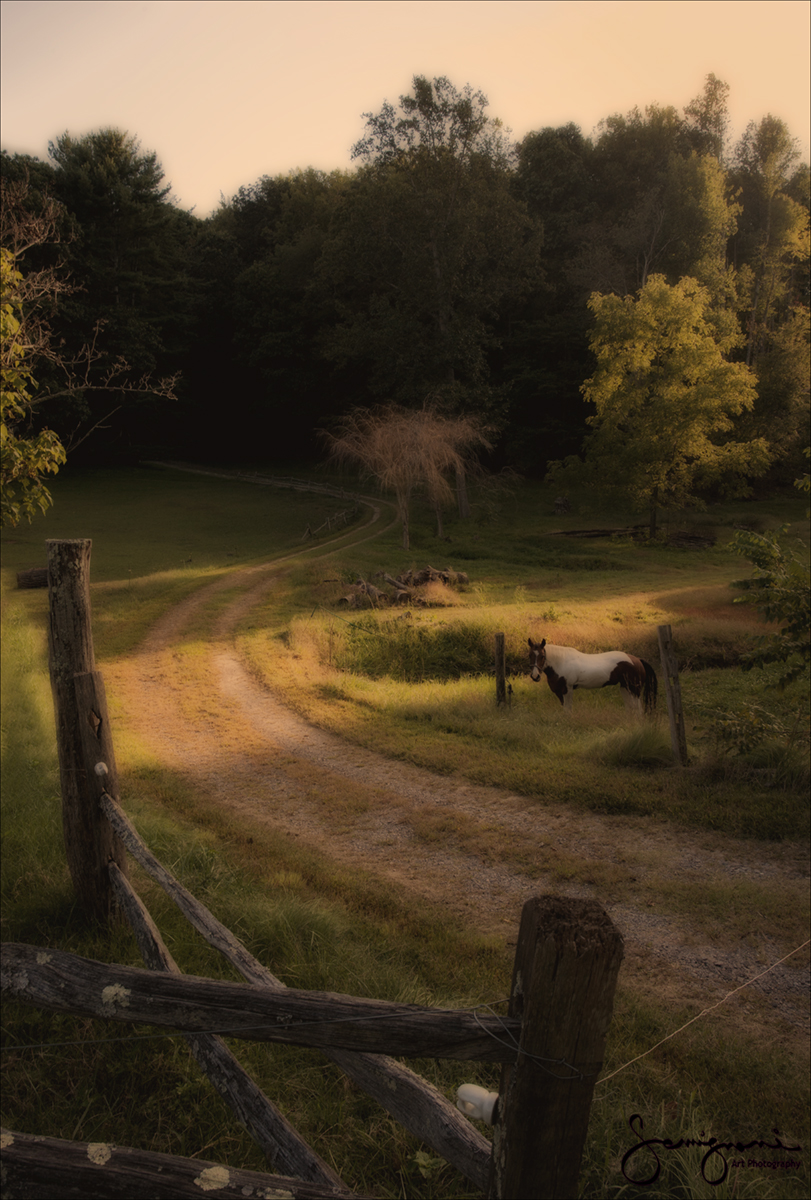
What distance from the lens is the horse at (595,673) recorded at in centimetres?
1455

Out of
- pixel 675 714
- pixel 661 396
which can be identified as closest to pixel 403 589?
pixel 675 714

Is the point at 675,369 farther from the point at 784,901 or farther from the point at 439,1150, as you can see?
the point at 439,1150

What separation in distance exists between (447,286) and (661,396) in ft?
46.3

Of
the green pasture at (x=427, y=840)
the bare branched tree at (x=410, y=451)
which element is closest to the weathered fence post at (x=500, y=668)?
the green pasture at (x=427, y=840)

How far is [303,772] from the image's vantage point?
37.2 feet

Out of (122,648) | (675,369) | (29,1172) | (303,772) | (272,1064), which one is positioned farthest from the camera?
(675,369)

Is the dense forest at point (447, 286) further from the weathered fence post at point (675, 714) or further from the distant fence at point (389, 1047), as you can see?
the distant fence at point (389, 1047)

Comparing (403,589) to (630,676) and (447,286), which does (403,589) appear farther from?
(447,286)

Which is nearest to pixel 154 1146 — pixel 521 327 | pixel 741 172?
pixel 521 327

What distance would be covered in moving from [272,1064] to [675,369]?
3798 cm

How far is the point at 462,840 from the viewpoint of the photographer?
9.12 m

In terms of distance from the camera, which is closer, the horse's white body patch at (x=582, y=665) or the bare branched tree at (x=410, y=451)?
the horse's white body patch at (x=582, y=665)

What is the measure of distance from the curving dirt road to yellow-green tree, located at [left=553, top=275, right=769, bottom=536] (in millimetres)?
28166

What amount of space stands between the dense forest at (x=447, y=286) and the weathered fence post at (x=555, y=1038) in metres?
34.2
